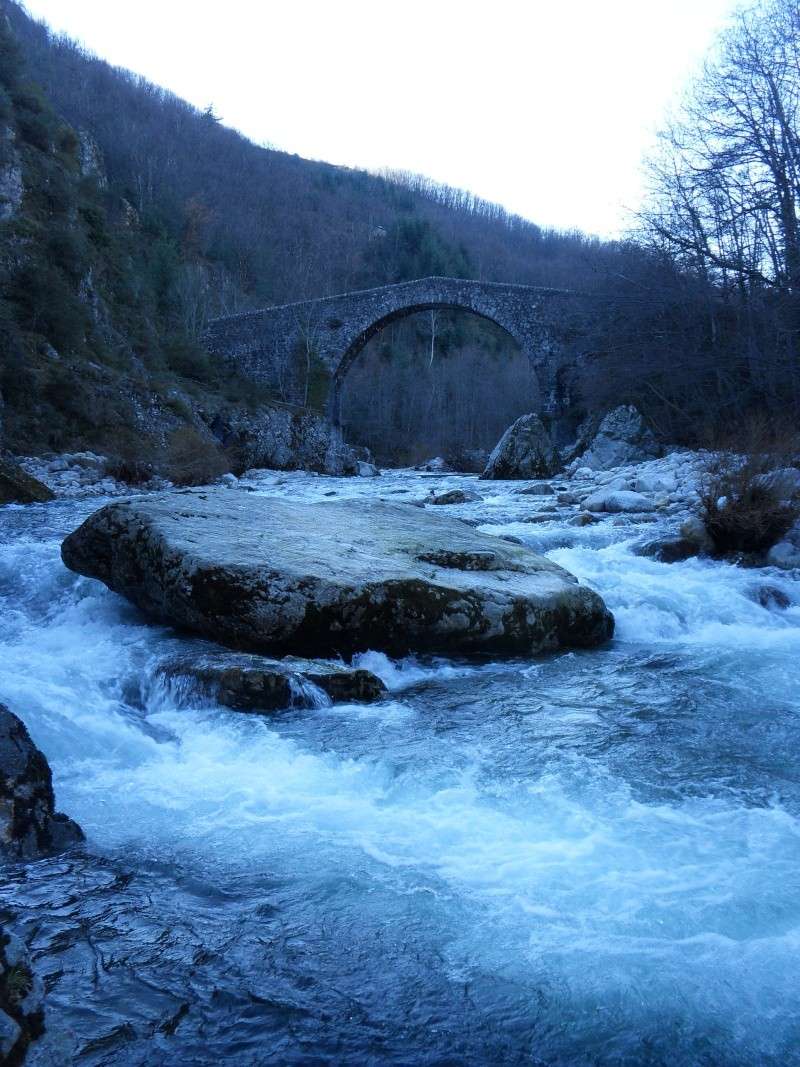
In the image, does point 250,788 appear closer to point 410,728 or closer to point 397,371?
point 410,728

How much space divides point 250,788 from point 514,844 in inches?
40.1

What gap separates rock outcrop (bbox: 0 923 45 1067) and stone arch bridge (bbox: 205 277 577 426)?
1109 inches

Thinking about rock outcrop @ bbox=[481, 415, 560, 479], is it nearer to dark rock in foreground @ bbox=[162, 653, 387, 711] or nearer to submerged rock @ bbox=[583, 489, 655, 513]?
submerged rock @ bbox=[583, 489, 655, 513]

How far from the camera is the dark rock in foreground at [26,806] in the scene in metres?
2.33

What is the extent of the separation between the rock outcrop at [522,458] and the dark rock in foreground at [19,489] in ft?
33.9

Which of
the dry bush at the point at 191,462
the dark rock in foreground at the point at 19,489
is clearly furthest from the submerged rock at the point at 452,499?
the dark rock in foreground at the point at 19,489

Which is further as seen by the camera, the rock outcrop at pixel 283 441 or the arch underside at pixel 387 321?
the arch underside at pixel 387 321

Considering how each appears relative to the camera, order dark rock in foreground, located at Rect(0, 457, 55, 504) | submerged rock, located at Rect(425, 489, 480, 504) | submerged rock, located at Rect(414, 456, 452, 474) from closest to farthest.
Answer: dark rock in foreground, located at Rect(0, 457, 55, 504), submerged rock, located at Rect(425, 489, 480, 504), submerged rock, located at Rect(414, 456, 452, 474)

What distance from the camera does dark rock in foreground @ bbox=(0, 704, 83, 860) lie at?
2334 mm

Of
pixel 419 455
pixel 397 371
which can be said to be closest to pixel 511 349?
pixel 397 371

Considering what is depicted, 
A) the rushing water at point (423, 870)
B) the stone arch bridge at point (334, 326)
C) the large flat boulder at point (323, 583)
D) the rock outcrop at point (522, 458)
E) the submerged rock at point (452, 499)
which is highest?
the stone arch bridge at point (334, 326)

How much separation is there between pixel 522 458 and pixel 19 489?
1113 cm

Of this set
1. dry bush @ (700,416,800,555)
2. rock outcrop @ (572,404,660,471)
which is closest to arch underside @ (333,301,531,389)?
rock outcrop @ (572,404,660,471)

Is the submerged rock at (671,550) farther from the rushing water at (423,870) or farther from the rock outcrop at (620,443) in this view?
the rock outcrop at (620,443)
